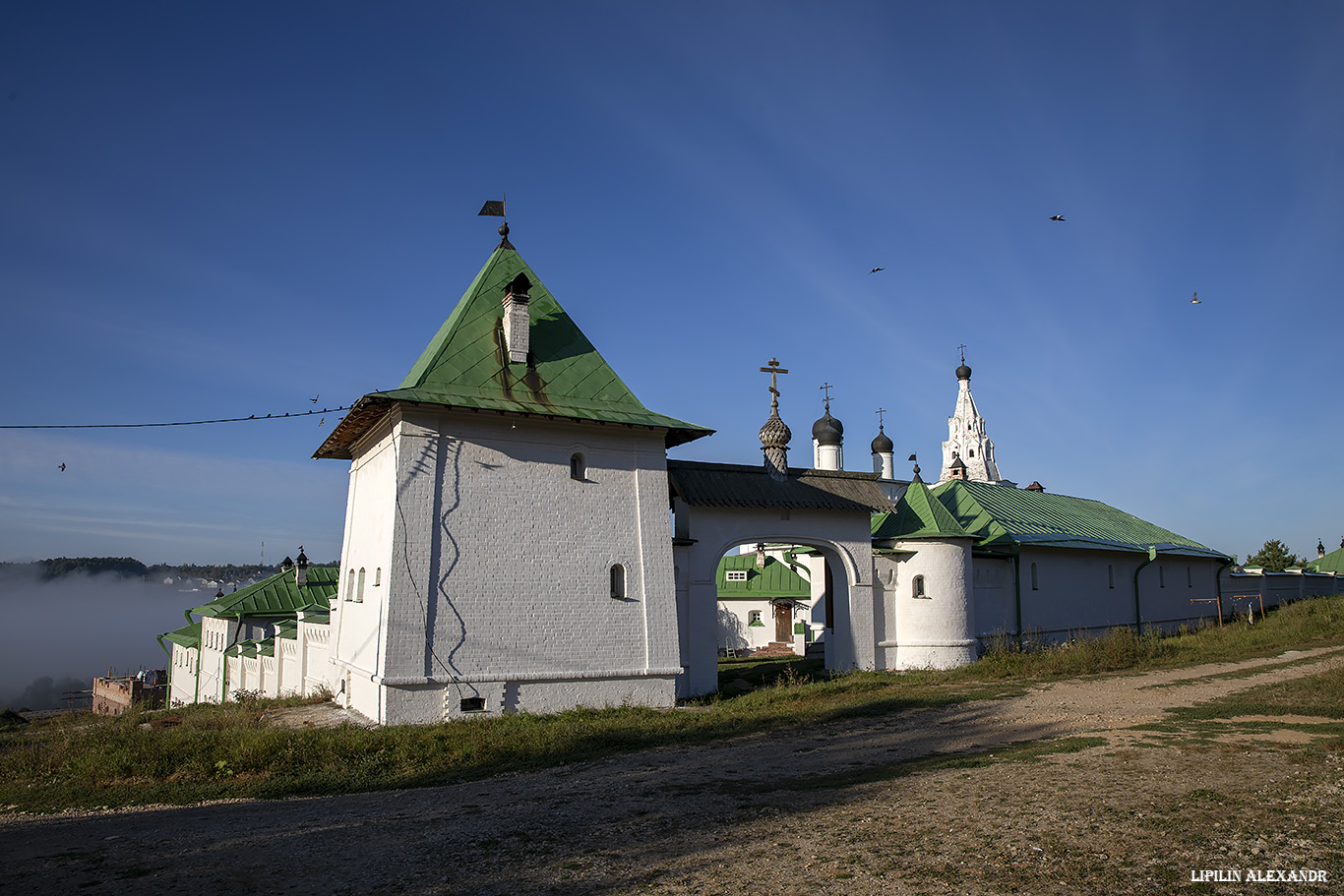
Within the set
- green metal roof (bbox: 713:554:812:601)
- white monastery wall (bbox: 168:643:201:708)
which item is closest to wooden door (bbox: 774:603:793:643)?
green metal roof (bbox: 713:554:812:601)

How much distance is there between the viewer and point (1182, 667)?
18391 mm

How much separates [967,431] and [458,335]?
123 ft

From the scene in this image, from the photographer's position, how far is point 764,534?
1792cm

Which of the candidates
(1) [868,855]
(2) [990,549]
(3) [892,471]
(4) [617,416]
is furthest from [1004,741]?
(3) [892,471]

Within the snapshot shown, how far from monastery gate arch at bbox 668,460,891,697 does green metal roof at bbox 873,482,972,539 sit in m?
0.97

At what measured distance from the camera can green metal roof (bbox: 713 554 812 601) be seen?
35031mm

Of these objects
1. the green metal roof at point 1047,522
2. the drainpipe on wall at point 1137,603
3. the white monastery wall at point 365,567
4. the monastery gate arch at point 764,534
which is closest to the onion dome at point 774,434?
the monastery gate arch at point 764,534

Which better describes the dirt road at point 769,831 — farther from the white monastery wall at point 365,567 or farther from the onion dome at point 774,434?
the onion dome at point 774,434

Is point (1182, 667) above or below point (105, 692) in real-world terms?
above

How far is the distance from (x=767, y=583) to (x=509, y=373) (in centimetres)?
2262

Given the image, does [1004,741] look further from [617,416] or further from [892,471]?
[892,471]

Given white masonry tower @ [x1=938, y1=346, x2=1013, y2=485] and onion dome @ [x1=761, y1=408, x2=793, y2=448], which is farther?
white masonry tower @ [x1=938, y1=346, x2=1013, y2=485]

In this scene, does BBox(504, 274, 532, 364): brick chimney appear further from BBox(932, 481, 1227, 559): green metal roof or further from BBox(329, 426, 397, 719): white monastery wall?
BBox(932, 481, 1227, 559): green metal roof

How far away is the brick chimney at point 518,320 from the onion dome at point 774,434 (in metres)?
6.20
